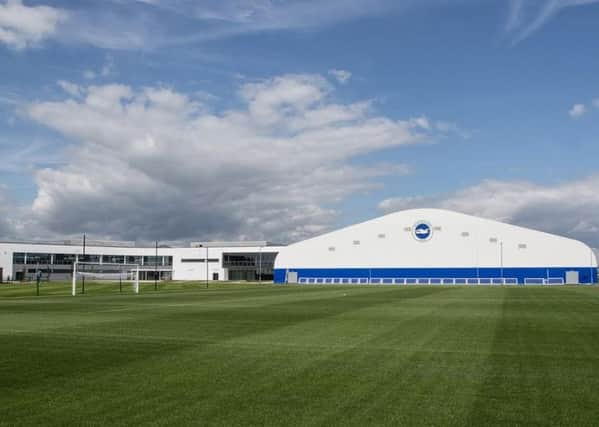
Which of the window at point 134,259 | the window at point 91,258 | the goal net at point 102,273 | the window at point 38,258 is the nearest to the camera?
the goal net at point 102,273

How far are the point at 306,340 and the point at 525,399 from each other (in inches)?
330

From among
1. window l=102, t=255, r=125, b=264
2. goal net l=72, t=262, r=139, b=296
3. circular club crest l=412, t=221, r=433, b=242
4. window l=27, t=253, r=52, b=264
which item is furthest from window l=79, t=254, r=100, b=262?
circular club crest l=412, t=221, r=433, b=242

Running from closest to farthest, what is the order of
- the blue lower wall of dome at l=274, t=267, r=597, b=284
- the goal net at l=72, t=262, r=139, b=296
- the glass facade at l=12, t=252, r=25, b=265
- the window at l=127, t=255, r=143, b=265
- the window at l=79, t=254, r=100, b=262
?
the goal net at l=72, t=262, r=139, b=296 < the blue lower wall of dome at l=274, t=267, r=597, b=284 < the glass facade at l=12, t=252, r=25, b=265 < the window at l=79, t=254, r=100, b=262 < the window at l=127, t=255, r=143, b=265

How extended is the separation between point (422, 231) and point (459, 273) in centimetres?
927

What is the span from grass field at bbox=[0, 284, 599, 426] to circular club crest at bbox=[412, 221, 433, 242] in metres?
74.2

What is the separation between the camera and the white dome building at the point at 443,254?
8921 centimetres

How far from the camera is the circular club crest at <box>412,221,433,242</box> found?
94.8 m

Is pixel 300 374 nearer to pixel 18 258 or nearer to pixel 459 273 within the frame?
pixel 459 273

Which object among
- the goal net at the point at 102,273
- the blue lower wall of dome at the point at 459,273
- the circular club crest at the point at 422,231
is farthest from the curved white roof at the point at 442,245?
the goal net at the point at 102,273

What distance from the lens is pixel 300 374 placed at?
1165cm

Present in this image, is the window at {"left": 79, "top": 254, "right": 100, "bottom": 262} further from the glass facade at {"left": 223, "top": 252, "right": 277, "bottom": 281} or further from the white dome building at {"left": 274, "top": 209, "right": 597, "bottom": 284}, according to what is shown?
the white dome building at {"left": 274, "top": 209, "right": 597, "bottom": 284}

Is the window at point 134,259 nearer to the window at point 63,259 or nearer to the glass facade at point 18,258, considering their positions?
the window at point 63,259

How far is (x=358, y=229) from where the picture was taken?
100812 mm

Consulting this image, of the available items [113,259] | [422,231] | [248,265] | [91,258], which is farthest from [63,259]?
[422,231]
